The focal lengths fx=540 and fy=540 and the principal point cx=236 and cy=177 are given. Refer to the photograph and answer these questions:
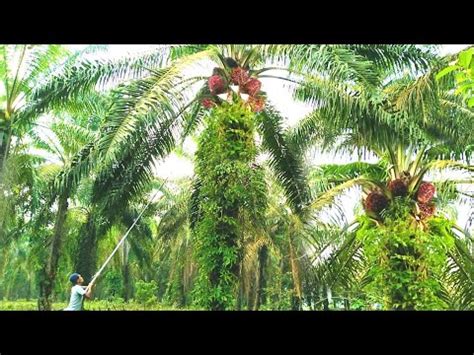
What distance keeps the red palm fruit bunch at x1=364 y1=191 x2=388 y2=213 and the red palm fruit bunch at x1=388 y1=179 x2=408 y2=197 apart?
0.52ft

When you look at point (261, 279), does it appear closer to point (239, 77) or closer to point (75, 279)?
point (239, 77)

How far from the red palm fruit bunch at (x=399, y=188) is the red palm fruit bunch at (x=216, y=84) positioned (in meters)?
2.71

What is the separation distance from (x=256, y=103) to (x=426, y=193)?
8.58 ft

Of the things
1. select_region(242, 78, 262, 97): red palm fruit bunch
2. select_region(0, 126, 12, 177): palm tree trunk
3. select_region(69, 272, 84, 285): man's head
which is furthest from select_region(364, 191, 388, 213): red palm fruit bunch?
select_region(0, 126, 12, 177): palm tree trunk

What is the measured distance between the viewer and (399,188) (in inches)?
294

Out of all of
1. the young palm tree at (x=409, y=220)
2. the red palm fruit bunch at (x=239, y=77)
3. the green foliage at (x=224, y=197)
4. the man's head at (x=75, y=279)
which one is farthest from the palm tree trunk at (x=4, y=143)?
the young palm tree at (x=409, y=220)

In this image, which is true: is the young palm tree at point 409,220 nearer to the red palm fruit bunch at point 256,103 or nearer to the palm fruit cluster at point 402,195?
the palm fruit cluster at point 402,195

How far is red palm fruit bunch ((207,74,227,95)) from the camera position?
22.6 feet

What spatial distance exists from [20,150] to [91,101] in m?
1.49

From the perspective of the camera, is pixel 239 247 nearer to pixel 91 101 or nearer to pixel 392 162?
pixel 392 162

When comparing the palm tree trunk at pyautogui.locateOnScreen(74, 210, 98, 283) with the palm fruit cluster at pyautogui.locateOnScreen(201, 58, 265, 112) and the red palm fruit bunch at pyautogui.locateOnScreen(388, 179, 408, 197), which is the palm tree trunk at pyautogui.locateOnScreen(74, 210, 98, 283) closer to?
the palm fruit cluster at pyautogui.locateOnScreen(201, 58, 265, 112)
